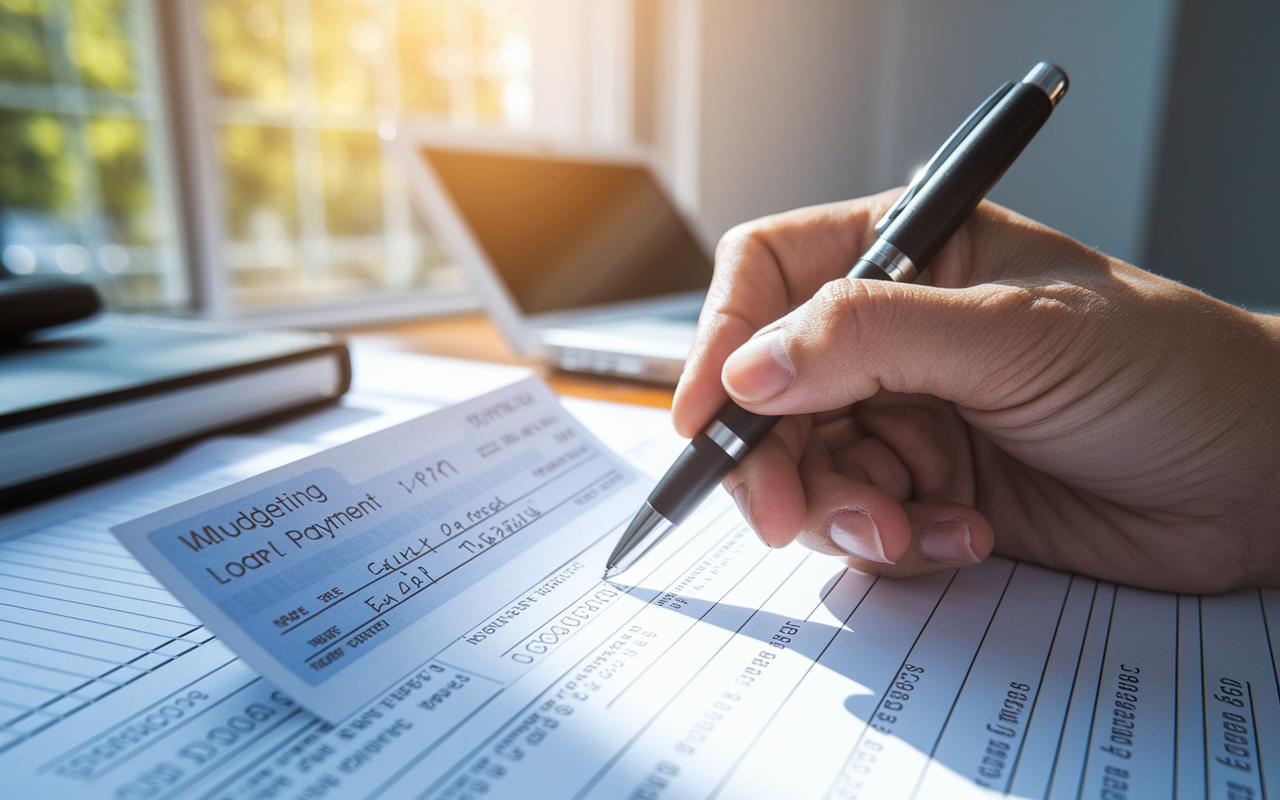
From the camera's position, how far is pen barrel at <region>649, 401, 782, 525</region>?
1.36 feet

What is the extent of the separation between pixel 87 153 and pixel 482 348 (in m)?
0.58

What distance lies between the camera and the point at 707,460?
431mm

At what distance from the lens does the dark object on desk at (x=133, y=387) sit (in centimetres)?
48

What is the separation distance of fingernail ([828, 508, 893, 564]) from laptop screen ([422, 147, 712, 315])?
60 cm

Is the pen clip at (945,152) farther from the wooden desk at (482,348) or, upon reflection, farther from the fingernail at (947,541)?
the wooden desk at (482,348)

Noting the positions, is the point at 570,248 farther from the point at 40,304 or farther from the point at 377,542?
the point at 377,542

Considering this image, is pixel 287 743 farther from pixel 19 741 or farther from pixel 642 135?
pixel 642 135

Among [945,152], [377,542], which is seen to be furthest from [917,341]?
[377,542]

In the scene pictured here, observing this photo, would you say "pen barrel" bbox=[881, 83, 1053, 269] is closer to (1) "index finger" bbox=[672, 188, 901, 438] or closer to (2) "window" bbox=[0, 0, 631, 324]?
(1) "index finger" bbox=[672, 188, 901, 438]

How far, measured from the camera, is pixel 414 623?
1.13ft

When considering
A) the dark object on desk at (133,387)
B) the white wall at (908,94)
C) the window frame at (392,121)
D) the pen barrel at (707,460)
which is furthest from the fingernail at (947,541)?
the white wall at (908,94)

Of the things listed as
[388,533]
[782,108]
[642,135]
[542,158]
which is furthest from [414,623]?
[782,108]

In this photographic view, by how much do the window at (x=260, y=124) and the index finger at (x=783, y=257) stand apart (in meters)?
0.63

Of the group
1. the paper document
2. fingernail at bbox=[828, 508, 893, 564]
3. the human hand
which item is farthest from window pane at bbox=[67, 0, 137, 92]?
fingernail at bbox=[828, 508, 893, 564]
